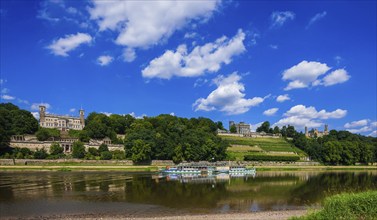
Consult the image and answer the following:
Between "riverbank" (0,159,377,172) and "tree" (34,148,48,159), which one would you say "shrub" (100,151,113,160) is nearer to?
"riverbank" (0,159,377,172)

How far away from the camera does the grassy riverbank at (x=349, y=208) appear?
1647 centimetres

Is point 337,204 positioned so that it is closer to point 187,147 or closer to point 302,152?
point 187,147

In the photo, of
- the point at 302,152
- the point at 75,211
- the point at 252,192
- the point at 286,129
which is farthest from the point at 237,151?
the point at 75,211

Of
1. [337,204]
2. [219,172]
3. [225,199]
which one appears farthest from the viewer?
[219,172]

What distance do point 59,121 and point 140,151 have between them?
72903 mm

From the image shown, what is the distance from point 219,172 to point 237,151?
38.7 metres

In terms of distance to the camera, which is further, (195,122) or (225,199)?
(195,122)

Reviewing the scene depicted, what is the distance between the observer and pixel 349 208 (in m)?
16.8

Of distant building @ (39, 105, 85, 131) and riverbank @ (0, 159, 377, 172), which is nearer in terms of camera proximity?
riverbank @ (0, 159, 377, 172)

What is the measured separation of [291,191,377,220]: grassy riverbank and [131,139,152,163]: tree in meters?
61.4

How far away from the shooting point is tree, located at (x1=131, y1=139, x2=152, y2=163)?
7644 centimetres

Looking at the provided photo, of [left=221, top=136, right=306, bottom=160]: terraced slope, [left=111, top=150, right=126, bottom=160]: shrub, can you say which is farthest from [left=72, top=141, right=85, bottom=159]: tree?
[left=221, top=136, right=306, bottom=160]: terraced slope

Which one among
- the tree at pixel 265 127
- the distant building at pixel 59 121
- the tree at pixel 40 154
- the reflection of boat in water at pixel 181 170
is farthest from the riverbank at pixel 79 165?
the tree at pixel 265 127

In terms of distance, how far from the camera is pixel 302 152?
118562mm
